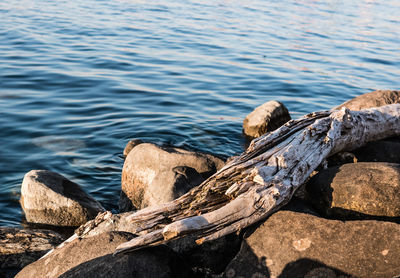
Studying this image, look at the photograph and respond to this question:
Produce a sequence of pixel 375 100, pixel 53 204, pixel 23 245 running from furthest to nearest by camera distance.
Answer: pixel 375 100 < pixel 53 204 < pixel 23 245

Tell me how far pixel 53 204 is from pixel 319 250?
12.0 feet

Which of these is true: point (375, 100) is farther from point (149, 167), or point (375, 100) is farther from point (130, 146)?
point (130, 146)

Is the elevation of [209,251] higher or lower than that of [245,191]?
lower

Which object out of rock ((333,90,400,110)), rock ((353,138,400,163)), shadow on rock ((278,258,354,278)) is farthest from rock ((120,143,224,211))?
rock ((333,90,400,110))

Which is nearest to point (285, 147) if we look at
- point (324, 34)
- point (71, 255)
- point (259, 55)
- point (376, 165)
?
point (376, 165)

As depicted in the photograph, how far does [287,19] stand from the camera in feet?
83.5

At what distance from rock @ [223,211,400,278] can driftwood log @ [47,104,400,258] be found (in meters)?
0.25

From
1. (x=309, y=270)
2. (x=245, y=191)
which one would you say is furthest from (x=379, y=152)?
(x=309, y=270)

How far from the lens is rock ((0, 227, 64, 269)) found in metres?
4.71

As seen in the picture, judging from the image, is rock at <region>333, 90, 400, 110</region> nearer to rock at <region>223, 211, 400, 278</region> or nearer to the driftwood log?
the driftwood log

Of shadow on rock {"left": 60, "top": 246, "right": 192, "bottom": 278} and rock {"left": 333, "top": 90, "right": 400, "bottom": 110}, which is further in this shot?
rock {"left": 333, "top": 90, "right": 400, "bottom": 110}

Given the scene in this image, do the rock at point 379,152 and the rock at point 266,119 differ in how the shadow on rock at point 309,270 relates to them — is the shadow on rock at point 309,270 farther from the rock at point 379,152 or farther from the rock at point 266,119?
the rock at point 266,119

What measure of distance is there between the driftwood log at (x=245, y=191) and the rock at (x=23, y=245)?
575mm

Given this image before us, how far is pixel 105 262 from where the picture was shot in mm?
3562
